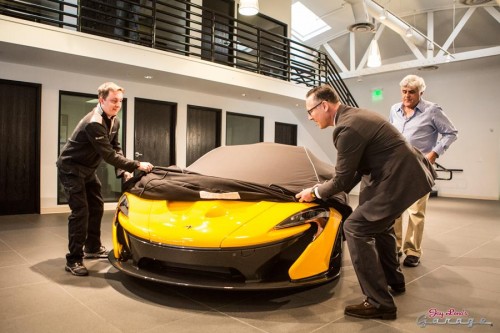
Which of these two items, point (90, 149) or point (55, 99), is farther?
point (55, 99)

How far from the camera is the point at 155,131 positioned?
827cm

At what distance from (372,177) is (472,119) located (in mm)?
10501

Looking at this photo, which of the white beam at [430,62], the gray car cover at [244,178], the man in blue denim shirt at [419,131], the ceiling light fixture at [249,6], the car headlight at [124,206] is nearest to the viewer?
the gray car cover at [244,178]

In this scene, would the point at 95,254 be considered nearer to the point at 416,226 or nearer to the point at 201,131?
the point at 416,226

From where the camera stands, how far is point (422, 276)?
317cm

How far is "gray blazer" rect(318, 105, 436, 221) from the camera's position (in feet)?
7.07

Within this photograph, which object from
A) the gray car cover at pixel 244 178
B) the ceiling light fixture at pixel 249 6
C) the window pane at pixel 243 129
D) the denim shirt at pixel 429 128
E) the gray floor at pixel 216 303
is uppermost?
the ceiling light fixture at pixel 249 6

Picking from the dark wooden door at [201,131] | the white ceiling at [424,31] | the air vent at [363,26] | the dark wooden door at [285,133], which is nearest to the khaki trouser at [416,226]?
the air vent at [363,26]

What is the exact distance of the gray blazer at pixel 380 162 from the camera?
84.9 inches

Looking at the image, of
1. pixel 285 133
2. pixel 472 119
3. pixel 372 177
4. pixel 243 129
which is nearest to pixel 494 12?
pixel 472 119

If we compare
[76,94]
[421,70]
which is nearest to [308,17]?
[421,70]

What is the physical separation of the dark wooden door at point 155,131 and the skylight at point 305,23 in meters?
6.62

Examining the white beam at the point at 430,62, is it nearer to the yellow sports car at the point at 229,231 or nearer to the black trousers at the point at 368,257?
the yellow sports car at the point at 229,231

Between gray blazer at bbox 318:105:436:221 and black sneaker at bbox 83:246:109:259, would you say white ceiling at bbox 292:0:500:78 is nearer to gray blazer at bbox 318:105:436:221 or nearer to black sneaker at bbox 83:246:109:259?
gray blazer at bbox 318:105:436:221
